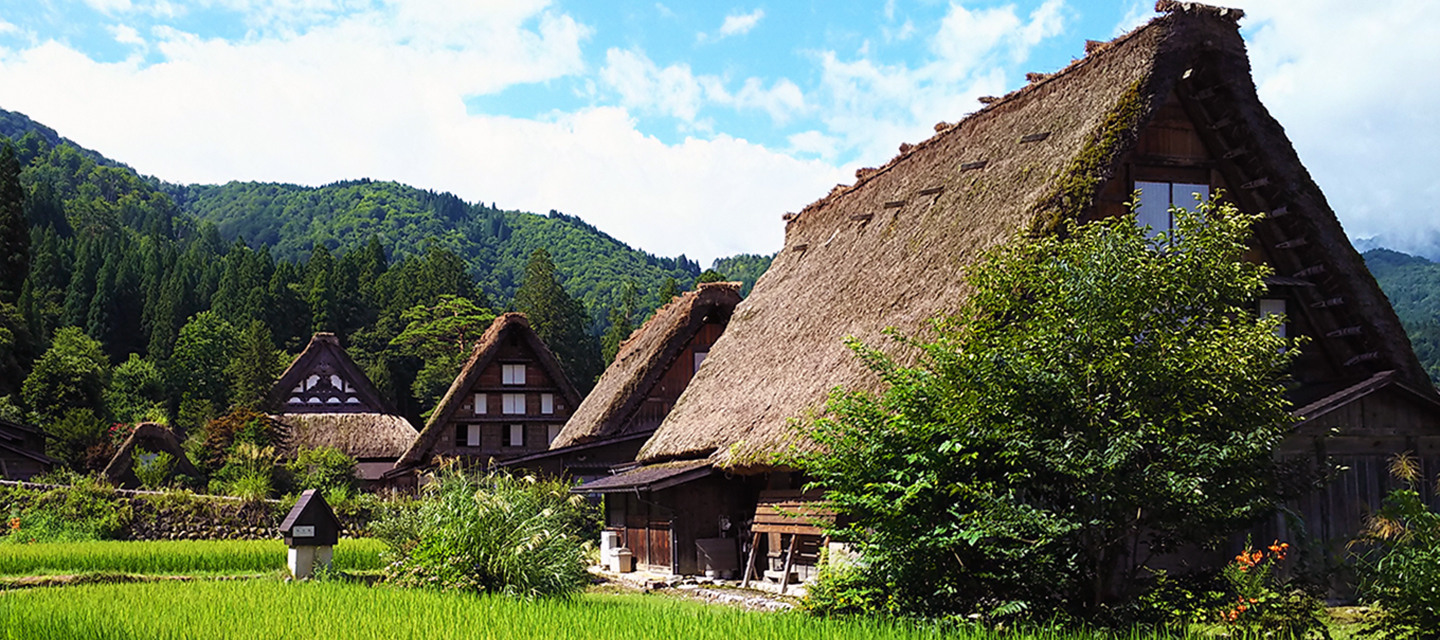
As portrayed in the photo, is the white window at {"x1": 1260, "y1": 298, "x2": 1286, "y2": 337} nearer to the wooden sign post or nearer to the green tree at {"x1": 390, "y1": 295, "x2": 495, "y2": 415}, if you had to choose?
the wooden sign post

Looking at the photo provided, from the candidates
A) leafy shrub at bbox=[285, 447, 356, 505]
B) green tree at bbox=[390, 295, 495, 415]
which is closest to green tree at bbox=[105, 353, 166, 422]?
green tree at bbox=[390, 295, 495, 415]

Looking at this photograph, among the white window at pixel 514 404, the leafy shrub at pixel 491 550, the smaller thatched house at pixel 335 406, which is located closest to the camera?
the leafy shrub at pixel 491 550

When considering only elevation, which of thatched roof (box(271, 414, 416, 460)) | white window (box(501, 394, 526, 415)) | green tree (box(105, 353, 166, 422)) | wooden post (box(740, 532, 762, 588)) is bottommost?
wooden post (box(740, 532, 762, 588))

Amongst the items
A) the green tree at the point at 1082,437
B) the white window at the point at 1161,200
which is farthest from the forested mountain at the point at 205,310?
the green tree at the point at 1082,437

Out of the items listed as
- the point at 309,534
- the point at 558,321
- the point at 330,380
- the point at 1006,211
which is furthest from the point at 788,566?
the point at 558,321

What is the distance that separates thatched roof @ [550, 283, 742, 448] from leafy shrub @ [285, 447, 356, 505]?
9.25m

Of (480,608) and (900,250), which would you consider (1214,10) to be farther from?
(480,608)

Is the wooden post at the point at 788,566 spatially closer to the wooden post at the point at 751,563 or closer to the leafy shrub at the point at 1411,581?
the wooden post at the point at 751,563

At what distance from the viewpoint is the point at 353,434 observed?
48.2 metres

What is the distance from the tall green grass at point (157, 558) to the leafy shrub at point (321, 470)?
50.2 feet

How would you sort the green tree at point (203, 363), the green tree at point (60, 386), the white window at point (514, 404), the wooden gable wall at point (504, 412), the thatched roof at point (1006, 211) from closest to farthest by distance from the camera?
the thatched roof at point (1006, 211), the wooden gable wall at point (504, 412), the white window at point (514, 404), the green tree at point (60, 386), the green tree at point (203, 363)

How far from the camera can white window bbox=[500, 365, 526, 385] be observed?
137ft

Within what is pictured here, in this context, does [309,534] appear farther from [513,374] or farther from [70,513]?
[513,374]

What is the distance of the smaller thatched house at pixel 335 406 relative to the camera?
4822cm
